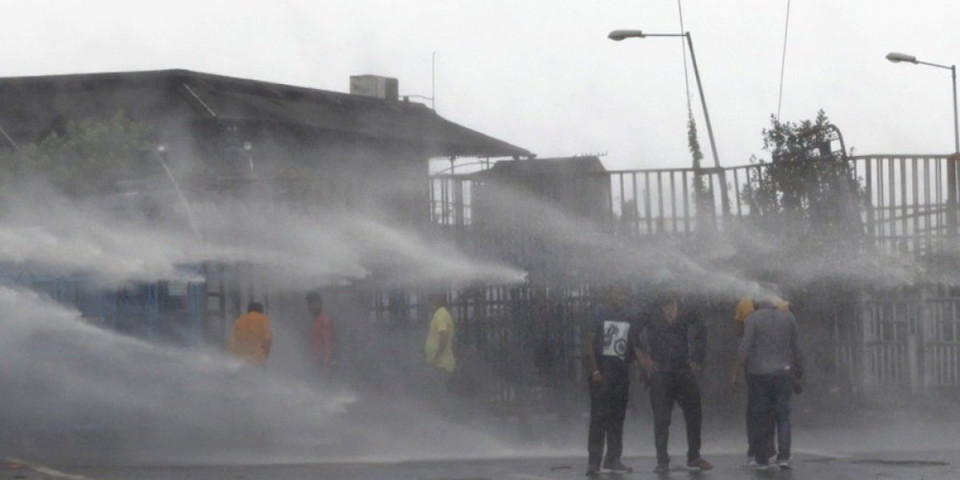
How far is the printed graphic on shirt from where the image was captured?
43.6 ft

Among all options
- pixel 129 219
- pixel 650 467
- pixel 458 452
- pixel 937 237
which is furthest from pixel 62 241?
pixel 937 237

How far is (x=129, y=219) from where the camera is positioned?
1720 centimetres

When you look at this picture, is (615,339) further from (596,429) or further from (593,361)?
(596,429)

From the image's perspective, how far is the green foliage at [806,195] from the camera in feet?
55.5

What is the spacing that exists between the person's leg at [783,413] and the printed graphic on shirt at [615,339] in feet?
4.80

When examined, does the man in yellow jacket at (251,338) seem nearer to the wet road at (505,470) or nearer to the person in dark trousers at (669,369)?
the wet road at (505,470)

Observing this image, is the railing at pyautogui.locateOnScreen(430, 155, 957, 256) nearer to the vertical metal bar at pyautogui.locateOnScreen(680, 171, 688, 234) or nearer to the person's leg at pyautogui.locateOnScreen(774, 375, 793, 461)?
the vertical metal bar at pyautogui.locateOnScreen(680, 171, 688, 234)

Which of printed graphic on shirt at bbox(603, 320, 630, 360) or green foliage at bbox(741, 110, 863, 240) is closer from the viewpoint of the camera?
printed graphic on shirt at bbox(603, 320, 630, 360)

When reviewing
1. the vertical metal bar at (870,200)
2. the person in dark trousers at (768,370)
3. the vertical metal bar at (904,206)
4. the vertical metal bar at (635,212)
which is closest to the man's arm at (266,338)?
the vertical metal bar at (635,212)

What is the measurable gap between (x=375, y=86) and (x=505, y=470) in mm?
28912

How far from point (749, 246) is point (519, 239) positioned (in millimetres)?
2578

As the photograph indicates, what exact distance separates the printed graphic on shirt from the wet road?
1.04 meters

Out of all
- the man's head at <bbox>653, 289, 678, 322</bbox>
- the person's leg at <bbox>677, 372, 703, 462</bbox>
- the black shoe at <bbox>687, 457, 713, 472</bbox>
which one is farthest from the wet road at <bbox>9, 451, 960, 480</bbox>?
the man's head at <bbox>653, 289, 678, 322</bbox>

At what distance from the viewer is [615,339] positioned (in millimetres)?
A: 13281
